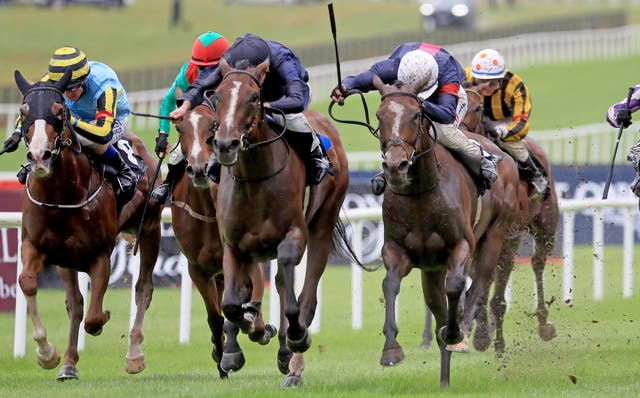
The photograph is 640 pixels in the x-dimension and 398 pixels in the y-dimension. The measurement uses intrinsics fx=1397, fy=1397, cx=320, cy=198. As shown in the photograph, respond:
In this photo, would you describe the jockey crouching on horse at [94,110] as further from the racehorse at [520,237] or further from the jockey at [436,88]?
the racehorse at [520,237]

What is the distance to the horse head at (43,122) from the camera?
8578mm

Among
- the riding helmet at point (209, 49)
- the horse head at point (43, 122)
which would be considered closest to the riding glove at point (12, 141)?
the horse head at point (43, 122)

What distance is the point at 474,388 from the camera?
8.55 metres

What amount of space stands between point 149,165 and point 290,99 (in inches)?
97.3

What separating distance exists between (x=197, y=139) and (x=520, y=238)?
385 cm

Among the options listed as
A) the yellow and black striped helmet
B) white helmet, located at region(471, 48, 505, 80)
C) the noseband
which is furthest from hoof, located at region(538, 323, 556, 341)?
the yellow and black striped helmet

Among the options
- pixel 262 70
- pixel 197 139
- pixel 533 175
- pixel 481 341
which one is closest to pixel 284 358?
pixel 197 139

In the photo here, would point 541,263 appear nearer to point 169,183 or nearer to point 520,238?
point 520,238

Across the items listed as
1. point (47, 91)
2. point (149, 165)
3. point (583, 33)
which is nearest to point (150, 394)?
point (47, 91)

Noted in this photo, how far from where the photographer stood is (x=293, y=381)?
8.80 m

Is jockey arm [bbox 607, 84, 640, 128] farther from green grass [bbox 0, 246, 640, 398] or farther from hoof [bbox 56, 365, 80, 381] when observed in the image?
hoof [bbox 56, 365, 80, 381]

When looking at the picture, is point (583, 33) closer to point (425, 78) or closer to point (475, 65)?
point (475, 65)

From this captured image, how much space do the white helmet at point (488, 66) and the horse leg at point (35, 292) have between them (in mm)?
4228

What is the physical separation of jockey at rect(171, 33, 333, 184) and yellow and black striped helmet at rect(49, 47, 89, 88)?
94 centimetres
